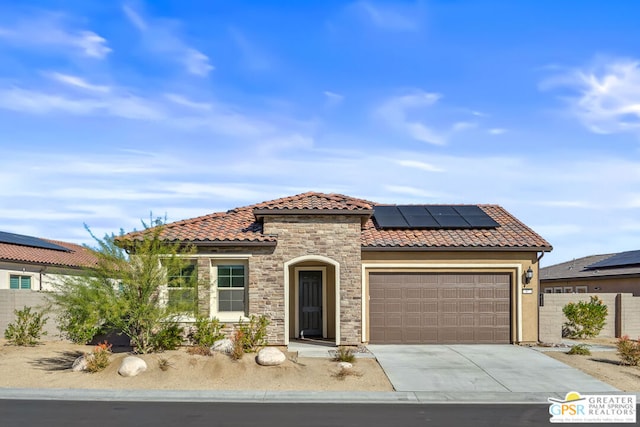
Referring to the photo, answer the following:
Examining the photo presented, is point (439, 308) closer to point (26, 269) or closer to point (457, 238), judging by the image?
point (457, 238)

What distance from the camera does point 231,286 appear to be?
2027 centimetres

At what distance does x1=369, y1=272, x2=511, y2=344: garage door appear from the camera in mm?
21234

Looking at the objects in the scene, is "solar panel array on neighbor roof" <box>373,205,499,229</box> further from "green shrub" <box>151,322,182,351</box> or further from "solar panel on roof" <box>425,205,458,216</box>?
"green shrub" <box>151,322,182,351</box>

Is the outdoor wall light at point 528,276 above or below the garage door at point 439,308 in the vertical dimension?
above

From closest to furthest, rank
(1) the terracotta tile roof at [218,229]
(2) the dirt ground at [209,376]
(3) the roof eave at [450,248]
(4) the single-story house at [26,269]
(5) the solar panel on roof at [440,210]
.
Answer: (2) the dirt ground at [209,376] < (1) the terracotta tile roof at [218,229] < (3) the roof eave at [450,248] < (4) the single-story house at [26,269] < (5) the solar panel on roof at [440,210]

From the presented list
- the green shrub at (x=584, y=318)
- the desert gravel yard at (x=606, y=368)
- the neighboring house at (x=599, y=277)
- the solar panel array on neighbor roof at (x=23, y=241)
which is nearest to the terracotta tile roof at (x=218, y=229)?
the desert gravel yard at (x=606, y=368)

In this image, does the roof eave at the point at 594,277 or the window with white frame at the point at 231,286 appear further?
the roof eave at the point at 594,277

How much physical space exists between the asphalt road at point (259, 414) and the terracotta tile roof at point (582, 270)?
21.3 m

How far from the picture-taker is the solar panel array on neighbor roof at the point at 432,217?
22.9 metres

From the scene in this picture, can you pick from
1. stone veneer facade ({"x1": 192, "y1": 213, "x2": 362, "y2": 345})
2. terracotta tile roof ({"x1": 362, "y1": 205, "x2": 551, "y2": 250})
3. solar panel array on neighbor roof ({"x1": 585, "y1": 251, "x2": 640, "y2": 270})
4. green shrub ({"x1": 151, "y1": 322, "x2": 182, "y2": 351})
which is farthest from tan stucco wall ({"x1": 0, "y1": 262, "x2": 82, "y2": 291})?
solar panel array on neighbor roof ({"x1": 585, "y1": 251, "x2": 640, "y2": 270})

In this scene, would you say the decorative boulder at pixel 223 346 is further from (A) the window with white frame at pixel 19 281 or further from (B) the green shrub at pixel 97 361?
(A) the window with white frame at pixel 19 281

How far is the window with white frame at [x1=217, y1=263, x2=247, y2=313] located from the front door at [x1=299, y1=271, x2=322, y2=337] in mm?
2827

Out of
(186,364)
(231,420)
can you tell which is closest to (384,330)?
(186,364)

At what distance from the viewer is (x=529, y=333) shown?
21484mm
